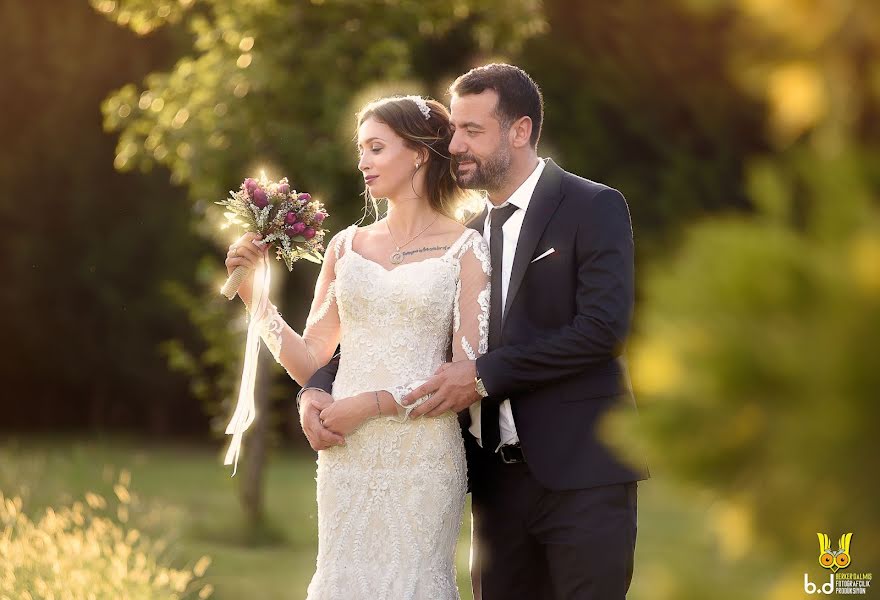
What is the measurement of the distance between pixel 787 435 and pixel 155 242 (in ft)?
51.9

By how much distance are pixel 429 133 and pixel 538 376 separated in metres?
0.93

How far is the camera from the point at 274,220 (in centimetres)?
395

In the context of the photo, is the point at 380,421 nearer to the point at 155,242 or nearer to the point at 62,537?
the point at 62,537

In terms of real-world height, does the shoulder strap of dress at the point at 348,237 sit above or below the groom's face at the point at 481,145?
below

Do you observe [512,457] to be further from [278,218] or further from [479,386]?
[278,218]

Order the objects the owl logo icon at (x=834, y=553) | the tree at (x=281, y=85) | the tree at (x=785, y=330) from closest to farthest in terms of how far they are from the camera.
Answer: the tree at (x=785, y=330)
the owl logo icon at (x=834, y=553)
the tree at (x=281, y=85)

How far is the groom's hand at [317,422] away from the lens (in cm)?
382

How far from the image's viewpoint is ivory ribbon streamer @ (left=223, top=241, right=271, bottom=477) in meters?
4.05

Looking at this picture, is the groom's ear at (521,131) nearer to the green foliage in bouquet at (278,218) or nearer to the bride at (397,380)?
the bride at (397,380)

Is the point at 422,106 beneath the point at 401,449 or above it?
above

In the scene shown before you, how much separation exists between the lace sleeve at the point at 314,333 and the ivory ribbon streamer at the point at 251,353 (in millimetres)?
35

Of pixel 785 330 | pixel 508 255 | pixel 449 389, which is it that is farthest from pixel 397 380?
pixel 785 330

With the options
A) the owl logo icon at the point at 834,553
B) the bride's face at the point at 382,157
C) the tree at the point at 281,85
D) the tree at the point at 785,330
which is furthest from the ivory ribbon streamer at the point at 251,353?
the tree at the point at 281,85

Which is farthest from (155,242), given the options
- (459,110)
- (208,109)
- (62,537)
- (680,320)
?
(680,320)
